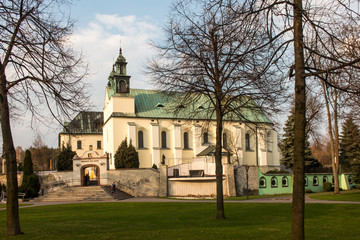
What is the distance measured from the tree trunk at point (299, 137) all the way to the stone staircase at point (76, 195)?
30040mm

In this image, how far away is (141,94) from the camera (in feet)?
190

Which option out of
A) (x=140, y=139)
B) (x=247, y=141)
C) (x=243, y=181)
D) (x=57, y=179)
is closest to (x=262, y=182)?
(x=243, y=181)

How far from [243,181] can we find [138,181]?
438 inches

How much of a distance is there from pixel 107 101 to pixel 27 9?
155ft

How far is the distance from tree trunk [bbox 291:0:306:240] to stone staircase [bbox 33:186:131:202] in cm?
3004

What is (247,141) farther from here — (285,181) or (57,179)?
(57,179)

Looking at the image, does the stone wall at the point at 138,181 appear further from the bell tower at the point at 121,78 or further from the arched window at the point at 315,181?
the arched window at the point at 315,181

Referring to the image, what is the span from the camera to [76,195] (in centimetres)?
3706

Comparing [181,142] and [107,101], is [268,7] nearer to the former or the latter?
[181,142]

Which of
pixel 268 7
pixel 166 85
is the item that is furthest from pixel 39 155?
pixel 268 7

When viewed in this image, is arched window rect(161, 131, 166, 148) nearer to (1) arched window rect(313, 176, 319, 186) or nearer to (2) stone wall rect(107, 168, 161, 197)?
(2) stone wall rect(107, 168, 161, 197)

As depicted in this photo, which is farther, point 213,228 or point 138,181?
point 138,181

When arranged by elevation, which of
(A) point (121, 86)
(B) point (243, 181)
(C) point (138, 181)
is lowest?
(B) point (243, 181)

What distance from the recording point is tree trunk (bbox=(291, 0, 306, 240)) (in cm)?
786
